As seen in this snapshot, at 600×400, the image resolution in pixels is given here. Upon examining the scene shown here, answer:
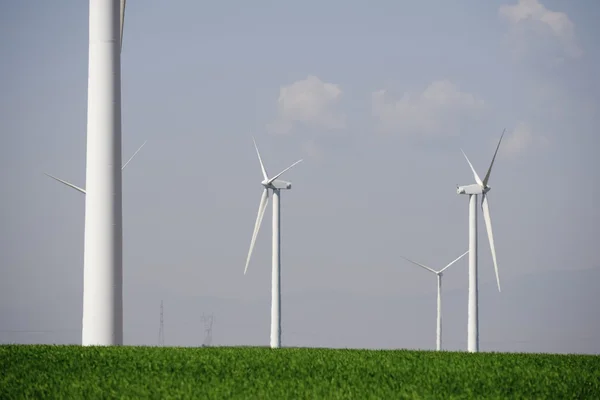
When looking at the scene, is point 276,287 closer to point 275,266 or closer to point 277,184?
point 275,266

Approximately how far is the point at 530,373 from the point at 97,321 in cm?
1360

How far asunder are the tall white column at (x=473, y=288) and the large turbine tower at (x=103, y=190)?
99.9 feet

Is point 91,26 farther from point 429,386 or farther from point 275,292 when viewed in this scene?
point 275,292

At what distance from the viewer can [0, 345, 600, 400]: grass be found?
22.6 metres

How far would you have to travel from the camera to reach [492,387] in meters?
24.4

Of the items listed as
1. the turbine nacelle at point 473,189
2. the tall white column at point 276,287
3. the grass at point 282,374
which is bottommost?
the grass at point 282,374

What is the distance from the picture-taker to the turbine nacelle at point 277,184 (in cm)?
6412

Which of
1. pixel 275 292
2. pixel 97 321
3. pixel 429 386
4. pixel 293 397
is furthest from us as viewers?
pixel 275 292

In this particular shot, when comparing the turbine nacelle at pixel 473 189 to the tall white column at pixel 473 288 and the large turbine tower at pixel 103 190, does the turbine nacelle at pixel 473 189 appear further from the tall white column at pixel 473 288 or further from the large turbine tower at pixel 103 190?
the large turbine tower at pixel 103 190

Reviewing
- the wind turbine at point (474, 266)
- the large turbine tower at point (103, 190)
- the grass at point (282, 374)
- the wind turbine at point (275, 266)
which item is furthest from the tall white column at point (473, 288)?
the large turbine tower at point (103, 190)

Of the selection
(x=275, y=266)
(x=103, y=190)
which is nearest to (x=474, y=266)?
(x=275, y=266)

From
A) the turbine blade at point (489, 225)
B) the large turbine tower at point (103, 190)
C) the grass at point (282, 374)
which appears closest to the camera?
the grass at point (282, 374)

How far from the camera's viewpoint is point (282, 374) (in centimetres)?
2580

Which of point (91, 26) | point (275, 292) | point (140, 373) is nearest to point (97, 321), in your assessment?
point (140, 373)
